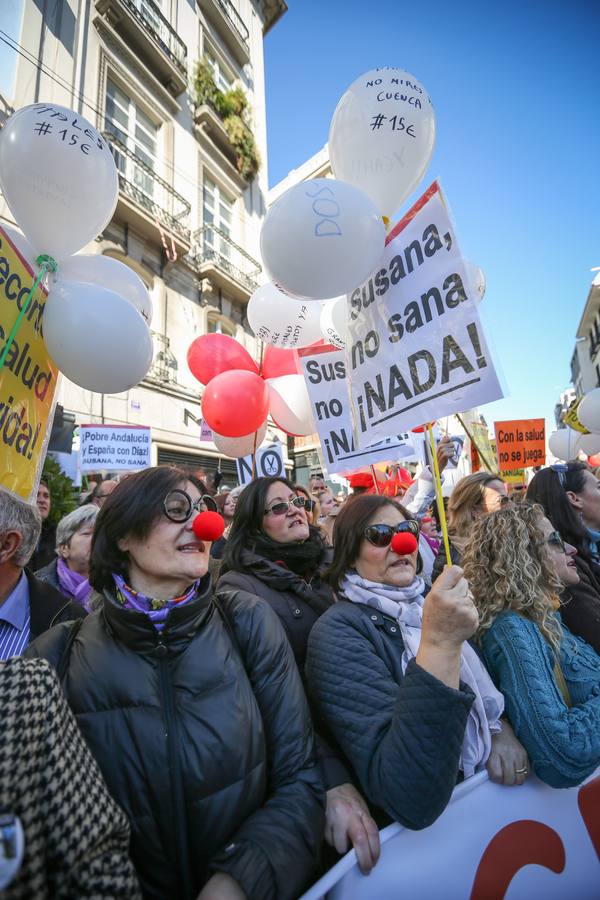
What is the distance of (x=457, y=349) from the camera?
5.37 ft

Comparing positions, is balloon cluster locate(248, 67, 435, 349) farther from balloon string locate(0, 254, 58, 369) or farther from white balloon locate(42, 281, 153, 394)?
balloon string locate(0, 254, 58, 369)

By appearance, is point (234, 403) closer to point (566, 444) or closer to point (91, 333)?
point (91, 333)

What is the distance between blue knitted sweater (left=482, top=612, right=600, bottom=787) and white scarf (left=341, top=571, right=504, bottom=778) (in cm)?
10

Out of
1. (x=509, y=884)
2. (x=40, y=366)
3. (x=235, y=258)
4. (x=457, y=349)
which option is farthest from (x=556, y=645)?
(x=235, y=258)

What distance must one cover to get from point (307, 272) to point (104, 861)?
6.37ft

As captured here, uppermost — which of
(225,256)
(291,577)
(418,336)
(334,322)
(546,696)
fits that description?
(225,256)

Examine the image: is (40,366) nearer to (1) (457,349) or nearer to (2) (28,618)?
→ (2) (28,618)

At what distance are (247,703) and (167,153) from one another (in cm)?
1266

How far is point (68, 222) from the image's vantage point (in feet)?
6.42

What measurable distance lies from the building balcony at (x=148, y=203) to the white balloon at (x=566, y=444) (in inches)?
371

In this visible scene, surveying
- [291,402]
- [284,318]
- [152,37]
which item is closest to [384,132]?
[284,318]

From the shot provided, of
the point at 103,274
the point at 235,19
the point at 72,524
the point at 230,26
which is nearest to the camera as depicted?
the point at 103,274

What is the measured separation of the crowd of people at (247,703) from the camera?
3.10 feet

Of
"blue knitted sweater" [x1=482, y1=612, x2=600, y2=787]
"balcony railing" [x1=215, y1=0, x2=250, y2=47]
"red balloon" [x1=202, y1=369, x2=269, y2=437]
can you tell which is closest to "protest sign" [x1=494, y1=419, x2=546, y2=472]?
"red balloon" [x1=202, y1=369, x2=269, y2=437]
